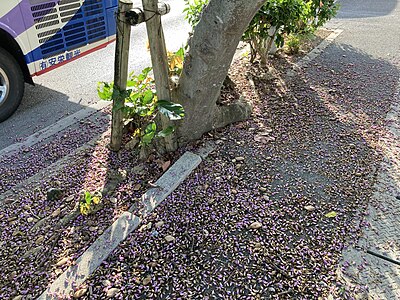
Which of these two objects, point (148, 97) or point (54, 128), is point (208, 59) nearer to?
point (148, 97)

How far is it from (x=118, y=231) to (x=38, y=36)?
116 inches

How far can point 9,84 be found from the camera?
169 inches

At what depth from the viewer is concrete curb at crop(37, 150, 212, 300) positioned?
218 centimetres

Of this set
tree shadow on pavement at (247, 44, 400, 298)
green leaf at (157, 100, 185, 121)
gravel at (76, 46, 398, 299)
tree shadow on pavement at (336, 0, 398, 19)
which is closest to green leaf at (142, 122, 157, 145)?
green leaf at (157, 100, 185, 121)

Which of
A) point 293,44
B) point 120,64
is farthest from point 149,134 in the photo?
point 293,44

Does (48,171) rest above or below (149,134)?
below

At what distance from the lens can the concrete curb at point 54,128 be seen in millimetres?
3750

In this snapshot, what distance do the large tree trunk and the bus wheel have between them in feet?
7.67

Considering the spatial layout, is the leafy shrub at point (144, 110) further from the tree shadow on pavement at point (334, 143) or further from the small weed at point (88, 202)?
the tree shadow on pavement at point (334, 143)

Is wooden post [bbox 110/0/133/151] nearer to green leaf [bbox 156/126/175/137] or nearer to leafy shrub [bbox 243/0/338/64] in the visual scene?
green leaf [bbox 156/126/175/137]

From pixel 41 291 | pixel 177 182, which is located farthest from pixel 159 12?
pixel 41 291

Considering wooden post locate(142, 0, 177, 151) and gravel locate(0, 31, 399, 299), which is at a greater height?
wooden post locate(142, 0, 177, 151)

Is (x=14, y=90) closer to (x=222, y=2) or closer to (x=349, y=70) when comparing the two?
(x=222, y=2)

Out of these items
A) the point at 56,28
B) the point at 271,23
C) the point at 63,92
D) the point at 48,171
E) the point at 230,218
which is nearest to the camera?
the point at 230,218
